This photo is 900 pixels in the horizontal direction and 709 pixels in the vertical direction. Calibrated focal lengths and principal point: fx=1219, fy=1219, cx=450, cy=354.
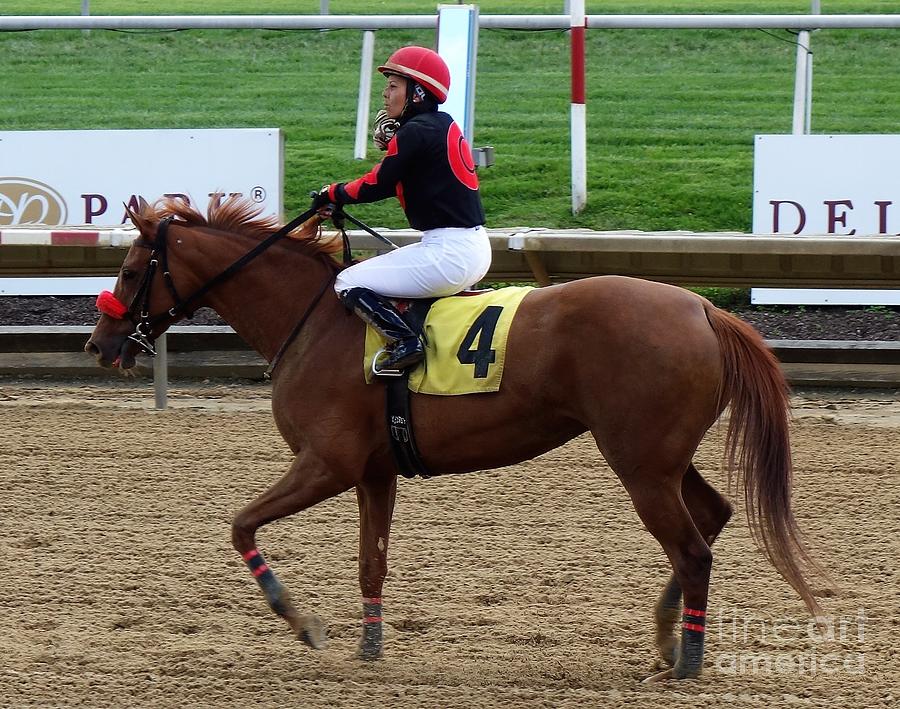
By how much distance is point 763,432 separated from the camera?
4.27m

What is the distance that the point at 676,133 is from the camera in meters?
12.8

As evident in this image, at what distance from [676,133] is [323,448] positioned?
30.5 feet

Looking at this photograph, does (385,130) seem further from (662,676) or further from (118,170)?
(118,170)

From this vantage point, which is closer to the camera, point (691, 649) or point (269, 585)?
point (691, 649)

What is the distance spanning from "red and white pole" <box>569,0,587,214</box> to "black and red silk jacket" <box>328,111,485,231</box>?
5860mm

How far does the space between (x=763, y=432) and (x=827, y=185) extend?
477 centimetres

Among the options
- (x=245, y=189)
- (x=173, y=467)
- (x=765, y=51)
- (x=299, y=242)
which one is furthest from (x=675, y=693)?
(x=765, y=51)

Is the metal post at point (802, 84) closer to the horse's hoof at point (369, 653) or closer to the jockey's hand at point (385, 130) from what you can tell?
the jockey's hand at point (385, 130)

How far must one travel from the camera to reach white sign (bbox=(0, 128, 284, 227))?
8.48m

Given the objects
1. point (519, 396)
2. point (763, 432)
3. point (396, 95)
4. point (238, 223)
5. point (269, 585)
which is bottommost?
point (269, 585)

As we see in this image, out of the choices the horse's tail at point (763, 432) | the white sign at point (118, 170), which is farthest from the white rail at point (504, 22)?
the horse's tail at point (763, 432)

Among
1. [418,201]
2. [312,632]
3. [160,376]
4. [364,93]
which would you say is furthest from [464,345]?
[364,93]

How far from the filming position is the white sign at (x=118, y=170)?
8.48 meters

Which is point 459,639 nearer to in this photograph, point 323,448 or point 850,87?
point 323,448
